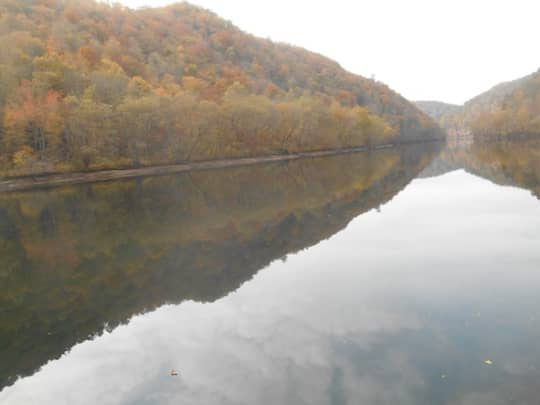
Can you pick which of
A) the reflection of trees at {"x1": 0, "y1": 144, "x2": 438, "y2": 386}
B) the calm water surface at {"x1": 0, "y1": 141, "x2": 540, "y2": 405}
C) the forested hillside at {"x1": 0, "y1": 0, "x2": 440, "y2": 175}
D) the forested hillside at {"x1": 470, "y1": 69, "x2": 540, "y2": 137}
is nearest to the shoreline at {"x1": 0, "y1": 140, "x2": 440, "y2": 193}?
the forested hillside at {"x1": 0, "y1": 0, "x2": 440, "y2": 175}

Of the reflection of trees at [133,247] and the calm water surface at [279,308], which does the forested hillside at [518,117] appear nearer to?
the reflection of trees at [133,247]

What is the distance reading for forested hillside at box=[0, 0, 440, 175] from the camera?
61.6m

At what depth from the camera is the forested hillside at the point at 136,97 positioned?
6159 cm

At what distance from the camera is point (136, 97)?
75.9 m

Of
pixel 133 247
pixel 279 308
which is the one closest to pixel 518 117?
pixel 133 247

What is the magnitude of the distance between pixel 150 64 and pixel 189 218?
101 meters

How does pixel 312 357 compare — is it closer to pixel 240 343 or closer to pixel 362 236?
pixel 240 343

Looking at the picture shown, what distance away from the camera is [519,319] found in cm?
1153

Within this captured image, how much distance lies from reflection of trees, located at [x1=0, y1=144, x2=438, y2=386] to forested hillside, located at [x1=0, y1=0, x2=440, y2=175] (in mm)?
18822

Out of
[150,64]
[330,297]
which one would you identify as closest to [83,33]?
[150,64]

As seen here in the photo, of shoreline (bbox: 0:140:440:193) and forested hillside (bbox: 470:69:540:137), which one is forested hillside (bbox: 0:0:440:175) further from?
forested hillside (bbox: 470:69:540:137)

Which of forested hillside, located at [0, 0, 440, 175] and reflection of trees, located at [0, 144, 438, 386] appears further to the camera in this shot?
forested hillside, located at [0, 0, 440, 175]

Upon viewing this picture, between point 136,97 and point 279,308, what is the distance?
70.1m

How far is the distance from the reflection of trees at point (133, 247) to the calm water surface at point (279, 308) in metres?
0.11
